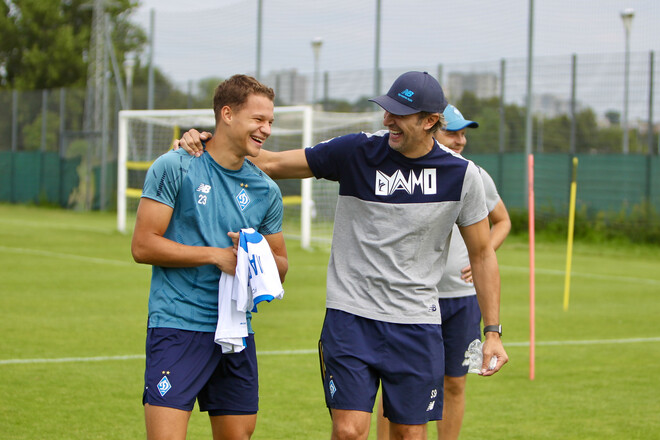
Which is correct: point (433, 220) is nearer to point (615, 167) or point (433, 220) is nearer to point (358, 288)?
point (358, 288)

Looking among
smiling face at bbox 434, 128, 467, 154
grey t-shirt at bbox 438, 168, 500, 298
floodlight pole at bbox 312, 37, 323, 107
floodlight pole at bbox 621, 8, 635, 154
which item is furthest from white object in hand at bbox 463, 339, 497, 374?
floodlight pole at bbox 312, 37, 323, 107

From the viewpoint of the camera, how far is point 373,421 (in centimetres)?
766

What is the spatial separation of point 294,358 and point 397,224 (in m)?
4.93

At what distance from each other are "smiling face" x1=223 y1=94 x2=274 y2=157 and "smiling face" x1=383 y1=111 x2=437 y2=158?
633 mm

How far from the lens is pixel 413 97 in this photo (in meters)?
4.81

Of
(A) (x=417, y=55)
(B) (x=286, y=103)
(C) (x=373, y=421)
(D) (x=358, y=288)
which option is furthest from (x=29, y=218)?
(D) (x=358, y=288)

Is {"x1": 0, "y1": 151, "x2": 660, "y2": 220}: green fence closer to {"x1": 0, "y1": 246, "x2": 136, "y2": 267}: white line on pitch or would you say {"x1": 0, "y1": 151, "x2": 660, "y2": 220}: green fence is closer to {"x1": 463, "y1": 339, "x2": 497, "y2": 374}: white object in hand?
{"x1": 0, "y1": 246, "x2": 136, "y2": 267}: white line on pitch

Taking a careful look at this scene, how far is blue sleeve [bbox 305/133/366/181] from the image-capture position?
503 centimetres

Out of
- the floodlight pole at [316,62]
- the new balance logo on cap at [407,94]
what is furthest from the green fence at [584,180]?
the new balance logo on cap at [407,94]

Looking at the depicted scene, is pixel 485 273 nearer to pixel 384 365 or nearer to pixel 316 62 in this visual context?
pixel 384 365

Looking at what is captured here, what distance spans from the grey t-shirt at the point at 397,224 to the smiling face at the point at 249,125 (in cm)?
57

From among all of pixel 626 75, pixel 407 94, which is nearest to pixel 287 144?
pixel 626 75

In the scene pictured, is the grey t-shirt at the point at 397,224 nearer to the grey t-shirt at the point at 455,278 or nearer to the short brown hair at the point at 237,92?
the short brown hair at the point at 237,92

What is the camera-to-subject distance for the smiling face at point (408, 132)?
4.82 meters
